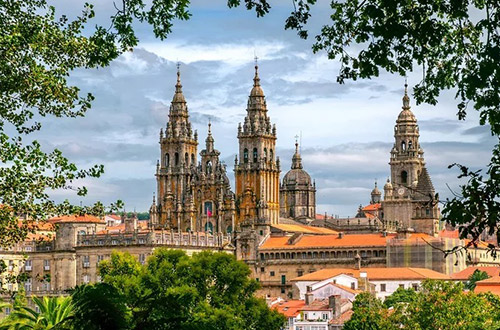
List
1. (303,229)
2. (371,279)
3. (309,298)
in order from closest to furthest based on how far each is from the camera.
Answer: (309,298)
(371,279)
(303,229)

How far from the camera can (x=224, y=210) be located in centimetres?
14075

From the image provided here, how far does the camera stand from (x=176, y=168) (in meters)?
148

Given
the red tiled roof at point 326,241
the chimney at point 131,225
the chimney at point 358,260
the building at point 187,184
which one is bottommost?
the chimney at point 358,260

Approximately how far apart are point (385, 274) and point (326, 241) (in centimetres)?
1538

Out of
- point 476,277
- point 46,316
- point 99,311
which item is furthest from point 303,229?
point 99,311

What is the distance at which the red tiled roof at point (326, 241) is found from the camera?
5167 inches

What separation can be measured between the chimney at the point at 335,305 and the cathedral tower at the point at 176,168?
40.8 m

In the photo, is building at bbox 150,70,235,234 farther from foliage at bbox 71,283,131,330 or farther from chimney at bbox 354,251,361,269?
foliage at bbox 71,283,131,330

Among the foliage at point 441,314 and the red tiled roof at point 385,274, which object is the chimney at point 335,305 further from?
the foliage at point 441,314

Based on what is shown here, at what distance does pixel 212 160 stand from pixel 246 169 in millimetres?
5599

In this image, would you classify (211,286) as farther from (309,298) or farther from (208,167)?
(208,167)

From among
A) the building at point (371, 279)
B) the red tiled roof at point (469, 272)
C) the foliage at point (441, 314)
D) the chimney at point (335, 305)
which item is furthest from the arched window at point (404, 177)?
the foliage at point (441, 314)

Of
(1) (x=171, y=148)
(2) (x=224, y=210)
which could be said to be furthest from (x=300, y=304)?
(1) (x=171, y=148)

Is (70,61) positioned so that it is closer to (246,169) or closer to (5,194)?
(5,194)
